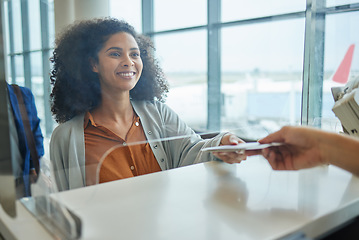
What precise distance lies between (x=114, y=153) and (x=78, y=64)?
0.90 ft

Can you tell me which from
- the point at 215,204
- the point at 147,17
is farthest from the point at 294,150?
the point at 147,17

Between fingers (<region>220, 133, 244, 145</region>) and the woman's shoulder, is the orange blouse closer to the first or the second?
the woman's shoulder

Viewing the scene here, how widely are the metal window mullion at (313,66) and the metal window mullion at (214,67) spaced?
2.14ft

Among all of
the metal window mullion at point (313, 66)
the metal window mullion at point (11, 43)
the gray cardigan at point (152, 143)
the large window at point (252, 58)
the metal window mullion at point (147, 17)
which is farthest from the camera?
the metal window mullion at point (313, 66)

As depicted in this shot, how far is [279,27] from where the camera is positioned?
1.83m

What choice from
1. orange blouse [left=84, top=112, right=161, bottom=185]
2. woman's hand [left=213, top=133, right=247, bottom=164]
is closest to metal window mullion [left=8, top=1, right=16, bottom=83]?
orange blouse [left=84, top=112, right=161, bottom=185]

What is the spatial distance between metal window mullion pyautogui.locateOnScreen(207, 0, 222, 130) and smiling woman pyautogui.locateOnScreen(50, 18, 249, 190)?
0.16 m

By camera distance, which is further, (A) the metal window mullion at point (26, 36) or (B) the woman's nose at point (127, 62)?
(B) the woman's nose at point (127, 62)

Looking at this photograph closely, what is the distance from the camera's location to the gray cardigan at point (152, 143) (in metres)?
0.89

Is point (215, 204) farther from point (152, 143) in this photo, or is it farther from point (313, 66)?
point (313, 66)

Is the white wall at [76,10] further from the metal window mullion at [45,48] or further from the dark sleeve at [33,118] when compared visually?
the dark sleeve at [33,118]

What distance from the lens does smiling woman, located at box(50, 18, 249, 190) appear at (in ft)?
2.90

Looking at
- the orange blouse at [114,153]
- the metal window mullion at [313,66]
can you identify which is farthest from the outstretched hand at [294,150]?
the metal window mullion at [313,66]

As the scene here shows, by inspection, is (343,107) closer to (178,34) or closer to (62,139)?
(178,34)
